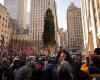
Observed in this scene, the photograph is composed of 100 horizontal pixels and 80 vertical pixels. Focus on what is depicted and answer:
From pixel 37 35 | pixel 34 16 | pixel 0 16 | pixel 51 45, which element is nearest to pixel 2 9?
pixel 0 16

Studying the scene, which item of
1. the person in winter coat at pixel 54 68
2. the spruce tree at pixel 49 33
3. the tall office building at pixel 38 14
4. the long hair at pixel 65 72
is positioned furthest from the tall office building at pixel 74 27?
the long hair at pixel 65 72

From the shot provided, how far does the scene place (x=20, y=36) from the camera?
165 metres

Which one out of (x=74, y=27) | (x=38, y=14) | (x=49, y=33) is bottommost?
(x=49, y=33)

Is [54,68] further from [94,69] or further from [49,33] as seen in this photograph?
[49,33]

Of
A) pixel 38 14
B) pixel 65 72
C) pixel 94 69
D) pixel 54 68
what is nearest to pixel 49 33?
pixel 54 68

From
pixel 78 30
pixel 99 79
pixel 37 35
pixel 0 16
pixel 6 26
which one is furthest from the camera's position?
pixel 78 30

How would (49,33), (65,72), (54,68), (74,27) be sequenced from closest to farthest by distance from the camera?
1. (65,72)
2. (54,68)
3. (49,33)
4. (74,27)

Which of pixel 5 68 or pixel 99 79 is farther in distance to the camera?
pixel 5 68

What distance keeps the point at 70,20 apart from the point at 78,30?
39.4 ft

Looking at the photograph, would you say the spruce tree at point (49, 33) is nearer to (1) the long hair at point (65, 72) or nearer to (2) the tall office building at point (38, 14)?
(1) the long hair at point (65, 72)

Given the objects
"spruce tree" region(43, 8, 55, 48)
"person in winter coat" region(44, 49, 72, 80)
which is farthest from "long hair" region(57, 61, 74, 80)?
"spruce tree" region(43, 8, 55, 48)

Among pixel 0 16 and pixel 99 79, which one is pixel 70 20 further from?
pixel 99 79

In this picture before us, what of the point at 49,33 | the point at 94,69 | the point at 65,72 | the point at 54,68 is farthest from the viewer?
the point at 49,33

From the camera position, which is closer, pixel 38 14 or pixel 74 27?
pixel 74 27
